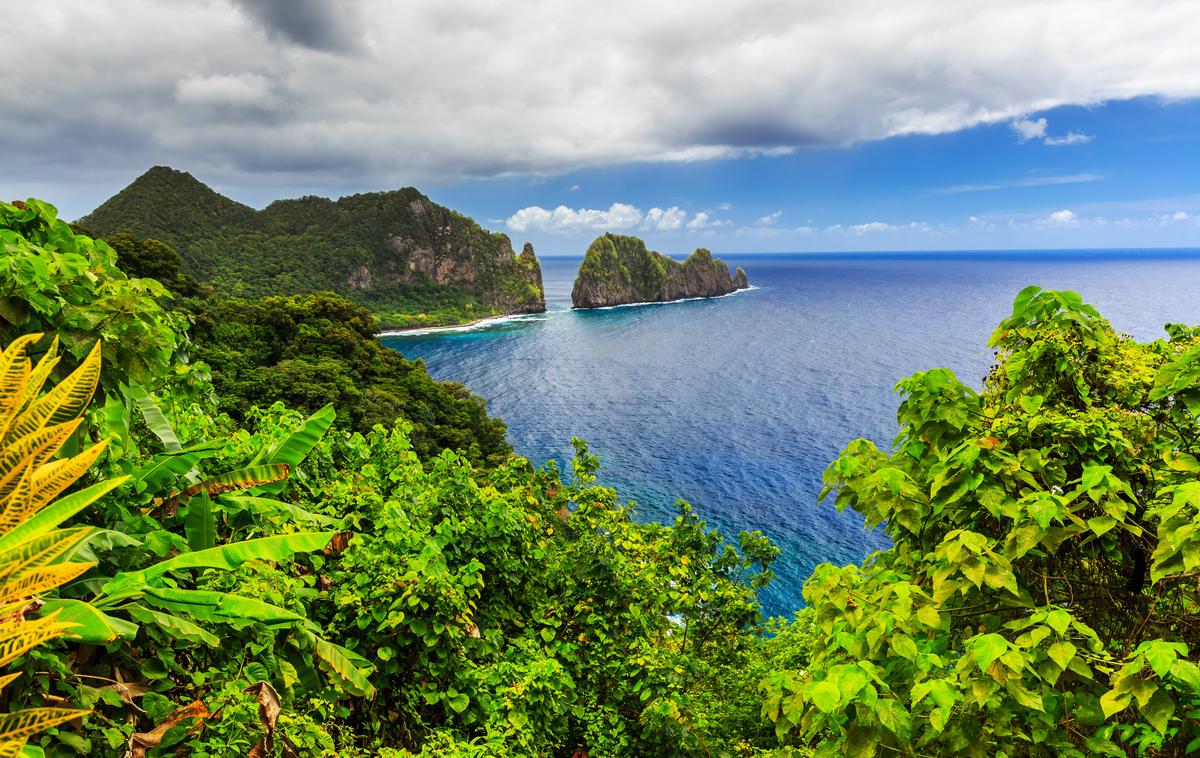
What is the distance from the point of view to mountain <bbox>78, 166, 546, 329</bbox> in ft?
423

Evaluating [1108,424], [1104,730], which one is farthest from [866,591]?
[1108,424]

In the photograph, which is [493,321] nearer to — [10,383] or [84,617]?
[84,617]

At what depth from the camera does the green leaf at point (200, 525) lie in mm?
4977

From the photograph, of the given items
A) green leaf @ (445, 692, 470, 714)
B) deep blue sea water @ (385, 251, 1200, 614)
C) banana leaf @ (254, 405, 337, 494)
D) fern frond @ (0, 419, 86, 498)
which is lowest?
deep blue sea water @ (385, 251, 1200, 614)

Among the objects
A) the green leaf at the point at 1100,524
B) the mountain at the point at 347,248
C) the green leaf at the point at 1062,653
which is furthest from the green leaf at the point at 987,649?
the mountain at the point at 347,248

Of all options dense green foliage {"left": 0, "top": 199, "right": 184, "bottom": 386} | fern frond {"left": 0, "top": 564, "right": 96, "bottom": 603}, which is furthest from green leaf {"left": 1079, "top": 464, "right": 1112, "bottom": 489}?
dense green foliage {"left": 0, "top": 199, "right": 184, "bottom": 386}

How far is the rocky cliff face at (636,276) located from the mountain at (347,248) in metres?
15.4

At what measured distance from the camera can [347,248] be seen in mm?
147250

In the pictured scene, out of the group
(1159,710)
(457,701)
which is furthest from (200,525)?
(1159,710)

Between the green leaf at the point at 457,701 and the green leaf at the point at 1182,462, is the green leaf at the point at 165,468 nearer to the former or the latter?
the green leaf at the point at 457,701

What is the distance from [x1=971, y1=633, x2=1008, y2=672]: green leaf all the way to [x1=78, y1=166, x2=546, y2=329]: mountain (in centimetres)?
13106

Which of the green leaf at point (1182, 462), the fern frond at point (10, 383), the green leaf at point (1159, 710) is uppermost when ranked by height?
the fern frond at point (10, 383)

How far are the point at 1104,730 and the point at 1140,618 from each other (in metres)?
1.35

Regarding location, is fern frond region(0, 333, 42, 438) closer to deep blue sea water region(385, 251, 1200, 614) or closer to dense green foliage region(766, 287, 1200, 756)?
dense green foliage region(766, 287, 1200, 756)
